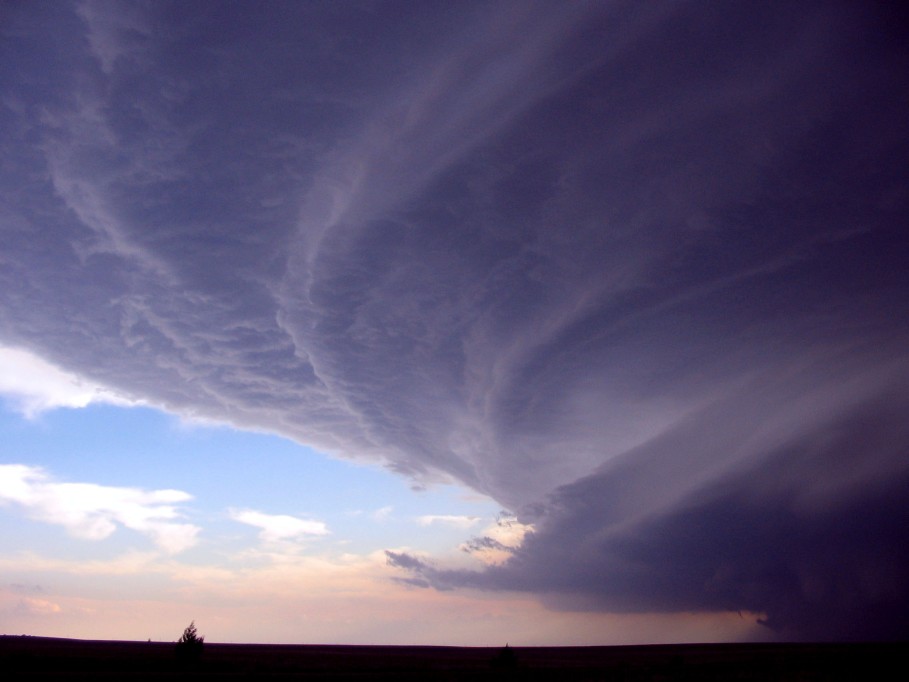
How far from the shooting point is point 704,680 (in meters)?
43.6

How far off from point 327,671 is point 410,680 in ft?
50.2

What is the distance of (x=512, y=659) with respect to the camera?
6500 cm

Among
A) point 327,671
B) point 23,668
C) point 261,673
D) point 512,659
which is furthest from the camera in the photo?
point 512,659

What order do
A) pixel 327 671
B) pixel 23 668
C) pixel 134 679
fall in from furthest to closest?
pixel 327 671 → pixel 23 668 → pixel 134 679

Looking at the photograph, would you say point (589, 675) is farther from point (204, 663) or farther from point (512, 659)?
point (204, 663)

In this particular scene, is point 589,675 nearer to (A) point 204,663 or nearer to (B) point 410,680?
(B) point 410,680

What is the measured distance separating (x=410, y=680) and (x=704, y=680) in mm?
21881

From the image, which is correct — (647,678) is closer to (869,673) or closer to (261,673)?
(869,673)

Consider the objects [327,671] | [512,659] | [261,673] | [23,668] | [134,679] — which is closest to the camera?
[134,679]

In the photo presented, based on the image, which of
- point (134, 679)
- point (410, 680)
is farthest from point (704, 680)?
point (134, 679)

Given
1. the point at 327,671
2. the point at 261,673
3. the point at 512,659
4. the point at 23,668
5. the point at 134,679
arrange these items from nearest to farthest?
1. the point at 134,679
2. the point at 23,668
3. the point at 261,673
4. the point at 327,671
5. the point at 512,659

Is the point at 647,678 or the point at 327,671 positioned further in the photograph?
the point at 327,671

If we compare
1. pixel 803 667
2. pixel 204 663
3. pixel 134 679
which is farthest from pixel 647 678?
pixel 204 663

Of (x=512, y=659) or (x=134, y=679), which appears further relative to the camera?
(x=512, y=659)
